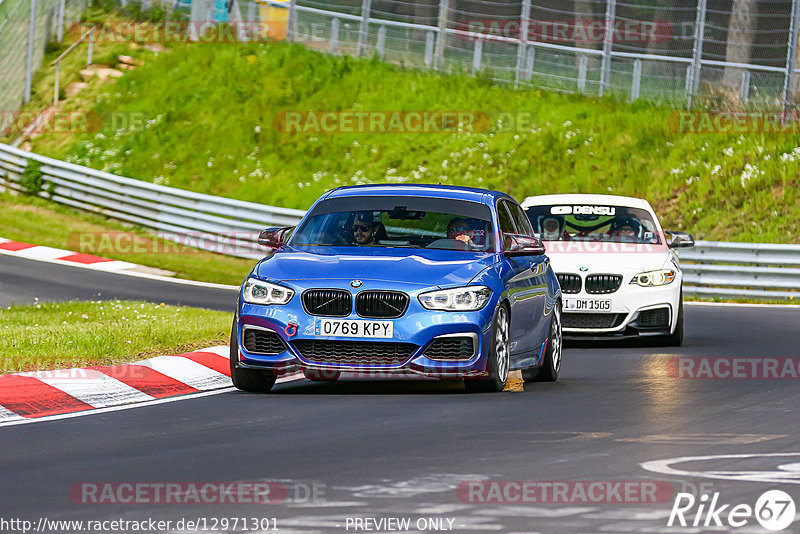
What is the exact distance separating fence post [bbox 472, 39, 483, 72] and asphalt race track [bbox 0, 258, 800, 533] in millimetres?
25266

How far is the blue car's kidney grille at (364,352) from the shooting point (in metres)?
10.8

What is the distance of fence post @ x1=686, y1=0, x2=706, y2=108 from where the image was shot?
33.1m

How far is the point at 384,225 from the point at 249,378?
164cm

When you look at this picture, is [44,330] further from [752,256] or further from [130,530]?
[752,256]

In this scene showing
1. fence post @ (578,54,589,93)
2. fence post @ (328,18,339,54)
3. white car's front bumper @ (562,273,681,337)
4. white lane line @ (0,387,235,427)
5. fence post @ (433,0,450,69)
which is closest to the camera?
white lane line @ (0,387,235,427)

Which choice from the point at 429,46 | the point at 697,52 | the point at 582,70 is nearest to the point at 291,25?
the point at 429,46

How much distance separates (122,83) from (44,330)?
26.7m

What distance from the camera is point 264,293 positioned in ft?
36.4

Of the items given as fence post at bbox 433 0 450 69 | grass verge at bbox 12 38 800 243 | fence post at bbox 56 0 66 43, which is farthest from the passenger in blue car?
fence post at bbox 56 0 66 43

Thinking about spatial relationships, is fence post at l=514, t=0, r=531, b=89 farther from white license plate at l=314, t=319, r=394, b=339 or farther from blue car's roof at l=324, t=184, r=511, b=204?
white license plate at l=314, t=319, r=394, b=339

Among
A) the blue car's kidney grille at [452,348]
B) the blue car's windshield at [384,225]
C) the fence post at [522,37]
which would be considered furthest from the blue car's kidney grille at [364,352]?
the fence post at [522,37]

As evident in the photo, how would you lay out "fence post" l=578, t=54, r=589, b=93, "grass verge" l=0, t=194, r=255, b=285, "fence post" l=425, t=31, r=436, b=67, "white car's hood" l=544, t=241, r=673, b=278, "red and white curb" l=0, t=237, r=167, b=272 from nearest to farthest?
"white car's hood" l=544, t=241, r=673, b=278 → "red and white curb" l=0, t=237, r=167, b=272 → "grass verge" l=0, t=194, r=255, b=285 → "fence post" l=578, t=54, r=589, b=93 → "fence post" l=425, t=31, r=436, b=67

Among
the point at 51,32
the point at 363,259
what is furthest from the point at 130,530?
the point at 51,32

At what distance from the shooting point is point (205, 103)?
39812mm
